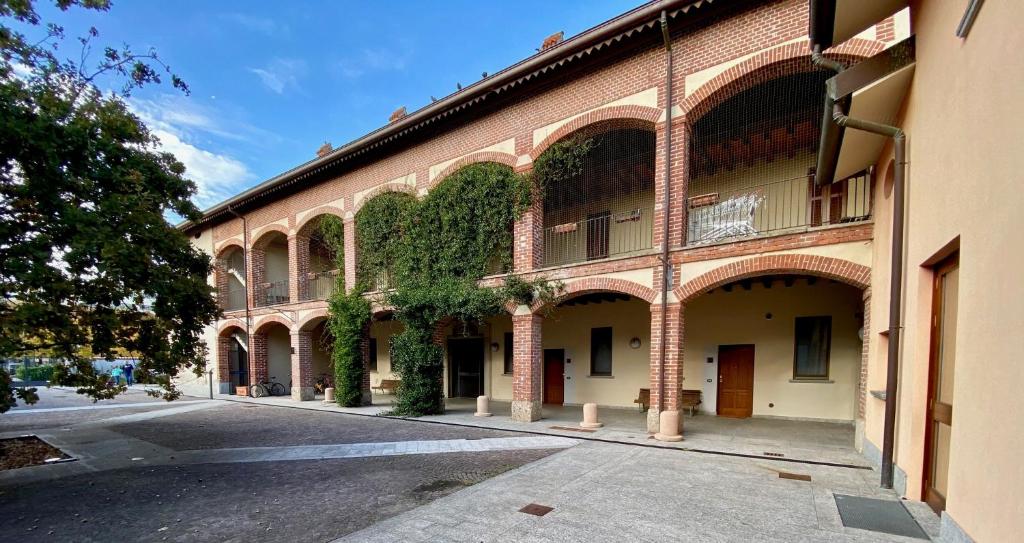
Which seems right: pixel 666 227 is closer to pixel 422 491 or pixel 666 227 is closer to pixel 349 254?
pixel 422 491

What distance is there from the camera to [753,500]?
479 centimetres

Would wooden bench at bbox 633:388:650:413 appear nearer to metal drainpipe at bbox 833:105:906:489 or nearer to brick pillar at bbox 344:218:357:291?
metal drainpipe at bbox 833:105:906:489

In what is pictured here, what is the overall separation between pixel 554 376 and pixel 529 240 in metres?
5.42

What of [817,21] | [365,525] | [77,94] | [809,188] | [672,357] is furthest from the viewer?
[809,188]

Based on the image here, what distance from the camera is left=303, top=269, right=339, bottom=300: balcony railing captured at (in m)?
15.6

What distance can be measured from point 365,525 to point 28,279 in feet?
15.4

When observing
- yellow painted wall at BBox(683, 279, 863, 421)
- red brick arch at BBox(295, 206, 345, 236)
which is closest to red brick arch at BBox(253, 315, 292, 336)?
red brick arch at BBox(295, 206, 345, 236)

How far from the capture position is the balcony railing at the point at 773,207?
8750 millimetres

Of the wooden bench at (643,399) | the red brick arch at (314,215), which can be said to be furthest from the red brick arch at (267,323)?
the wooden bench at (643,399)

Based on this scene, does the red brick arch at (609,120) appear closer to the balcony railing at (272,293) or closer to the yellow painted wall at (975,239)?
the yellow painted wall at (975,239)

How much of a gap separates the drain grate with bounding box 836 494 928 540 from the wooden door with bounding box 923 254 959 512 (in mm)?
354

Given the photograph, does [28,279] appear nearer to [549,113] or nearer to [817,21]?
[549,113]

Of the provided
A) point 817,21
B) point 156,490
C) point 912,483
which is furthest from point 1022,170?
point 156,490

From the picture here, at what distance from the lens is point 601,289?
29.2ft
